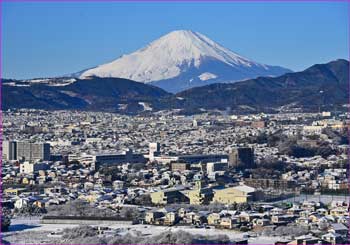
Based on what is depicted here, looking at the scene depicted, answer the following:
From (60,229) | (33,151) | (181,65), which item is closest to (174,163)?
(33,151)

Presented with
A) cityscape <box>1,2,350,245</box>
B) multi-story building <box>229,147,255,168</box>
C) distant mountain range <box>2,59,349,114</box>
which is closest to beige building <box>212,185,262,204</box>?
cityscape <box>1,2,350,245</box>

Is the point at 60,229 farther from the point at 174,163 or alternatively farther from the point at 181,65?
the point at 181,65

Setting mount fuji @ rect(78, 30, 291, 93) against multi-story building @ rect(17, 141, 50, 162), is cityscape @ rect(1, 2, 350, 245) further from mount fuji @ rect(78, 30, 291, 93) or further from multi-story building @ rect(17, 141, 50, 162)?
mount fuji @ rect(78, 30, 291, 93)

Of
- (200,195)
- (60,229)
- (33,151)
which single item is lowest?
(60,229)

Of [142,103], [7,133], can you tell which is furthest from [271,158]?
[142,103]

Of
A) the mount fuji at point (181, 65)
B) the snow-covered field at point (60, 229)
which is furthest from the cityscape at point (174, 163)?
the mount fuji at point (181, 65)

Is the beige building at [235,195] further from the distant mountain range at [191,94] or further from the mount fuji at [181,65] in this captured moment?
the mount fuji at [181,65]
